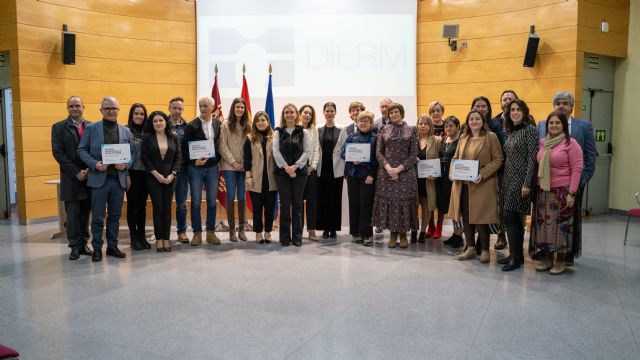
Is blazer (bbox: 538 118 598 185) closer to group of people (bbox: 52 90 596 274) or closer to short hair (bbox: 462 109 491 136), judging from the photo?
group of people (bbox: 52 90 596 274)

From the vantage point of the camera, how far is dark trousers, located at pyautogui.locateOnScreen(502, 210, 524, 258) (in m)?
4.29

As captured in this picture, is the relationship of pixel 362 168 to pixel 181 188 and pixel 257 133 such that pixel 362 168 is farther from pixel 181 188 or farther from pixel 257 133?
pixel 181 188

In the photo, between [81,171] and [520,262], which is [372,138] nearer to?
[520,262]

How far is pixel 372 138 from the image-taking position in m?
5.23

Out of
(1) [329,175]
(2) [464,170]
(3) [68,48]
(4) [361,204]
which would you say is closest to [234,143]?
(1) [329,175]

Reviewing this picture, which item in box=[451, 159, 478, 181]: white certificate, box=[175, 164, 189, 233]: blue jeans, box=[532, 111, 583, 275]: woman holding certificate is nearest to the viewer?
box=[532, 111, 583, 275]: woman holding certificate

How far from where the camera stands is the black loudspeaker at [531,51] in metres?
6.85

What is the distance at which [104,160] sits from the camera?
14.8 ft

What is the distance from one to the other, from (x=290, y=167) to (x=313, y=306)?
202cm

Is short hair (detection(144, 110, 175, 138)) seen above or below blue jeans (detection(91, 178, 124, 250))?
above

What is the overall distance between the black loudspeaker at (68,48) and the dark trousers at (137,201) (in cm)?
286

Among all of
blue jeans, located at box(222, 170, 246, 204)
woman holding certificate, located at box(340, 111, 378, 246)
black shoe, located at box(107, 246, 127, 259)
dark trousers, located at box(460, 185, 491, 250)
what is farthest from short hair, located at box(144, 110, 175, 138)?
A: dark trousers, located at box(460, 185, 491, 250)

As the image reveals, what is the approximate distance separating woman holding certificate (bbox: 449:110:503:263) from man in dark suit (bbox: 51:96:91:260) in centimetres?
345

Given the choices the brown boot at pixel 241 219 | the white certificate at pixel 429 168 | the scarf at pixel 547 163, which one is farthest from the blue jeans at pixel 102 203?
the scarf at pixel 547 163
